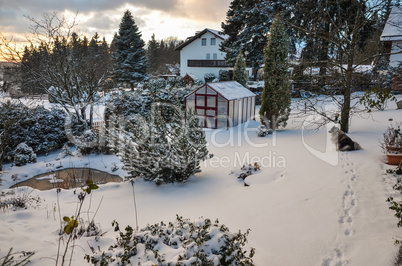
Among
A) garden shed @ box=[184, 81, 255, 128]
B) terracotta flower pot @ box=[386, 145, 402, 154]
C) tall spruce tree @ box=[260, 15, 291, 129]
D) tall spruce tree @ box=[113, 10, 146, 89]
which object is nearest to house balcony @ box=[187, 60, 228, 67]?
tall spruce tree @ box=[113, 10, 146, 89]

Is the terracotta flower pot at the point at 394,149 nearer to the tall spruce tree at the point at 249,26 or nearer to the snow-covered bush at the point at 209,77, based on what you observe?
the tall spruce tree at the point at 249,26

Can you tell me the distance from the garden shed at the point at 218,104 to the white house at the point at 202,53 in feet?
61.2

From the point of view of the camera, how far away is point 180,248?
11.3ft

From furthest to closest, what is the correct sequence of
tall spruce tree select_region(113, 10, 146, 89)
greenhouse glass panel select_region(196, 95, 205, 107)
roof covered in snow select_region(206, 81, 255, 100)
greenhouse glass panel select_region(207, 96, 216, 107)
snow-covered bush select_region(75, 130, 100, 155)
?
tall spruce tree select_region(113, 10, 146, 89)
greenhouse glass panel select_region(196, 95, 205, 107)
greenhouse glass panel select_region(207, 96, 216, 107)
roof covered in snow select_region(206, 81, 255, 100)
snow-covered bush select_region(75, 130, 100, 155)

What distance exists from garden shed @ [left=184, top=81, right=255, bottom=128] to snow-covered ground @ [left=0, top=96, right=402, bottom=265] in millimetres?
5398

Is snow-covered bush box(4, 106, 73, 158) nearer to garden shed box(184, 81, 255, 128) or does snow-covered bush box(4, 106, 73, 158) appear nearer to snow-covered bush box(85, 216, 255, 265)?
garden shed box(184, 81, 255, 128)

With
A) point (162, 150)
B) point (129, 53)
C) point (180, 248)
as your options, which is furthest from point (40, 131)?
point (129, 53)

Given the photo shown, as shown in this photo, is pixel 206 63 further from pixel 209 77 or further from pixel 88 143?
pixel 88 143

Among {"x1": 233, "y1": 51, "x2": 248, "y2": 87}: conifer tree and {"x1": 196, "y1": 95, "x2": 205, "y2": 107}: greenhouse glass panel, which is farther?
{"x1": 233, "y1": 51, "x2": 248, "y2": 87}: conifer tree

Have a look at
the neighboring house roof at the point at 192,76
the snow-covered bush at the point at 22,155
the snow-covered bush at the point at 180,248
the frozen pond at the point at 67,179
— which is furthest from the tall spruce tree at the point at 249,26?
the snow-covered bush at the point at 180,248

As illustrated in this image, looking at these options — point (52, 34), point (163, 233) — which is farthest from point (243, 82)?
A: point (163, 233)

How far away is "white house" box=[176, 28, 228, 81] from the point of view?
117 ft

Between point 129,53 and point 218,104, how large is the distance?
22064mm

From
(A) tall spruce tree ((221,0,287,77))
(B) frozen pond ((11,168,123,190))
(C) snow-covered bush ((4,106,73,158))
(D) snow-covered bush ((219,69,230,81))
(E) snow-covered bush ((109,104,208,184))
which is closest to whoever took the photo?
(E) snow-covered bush ((109,104,208,184))
